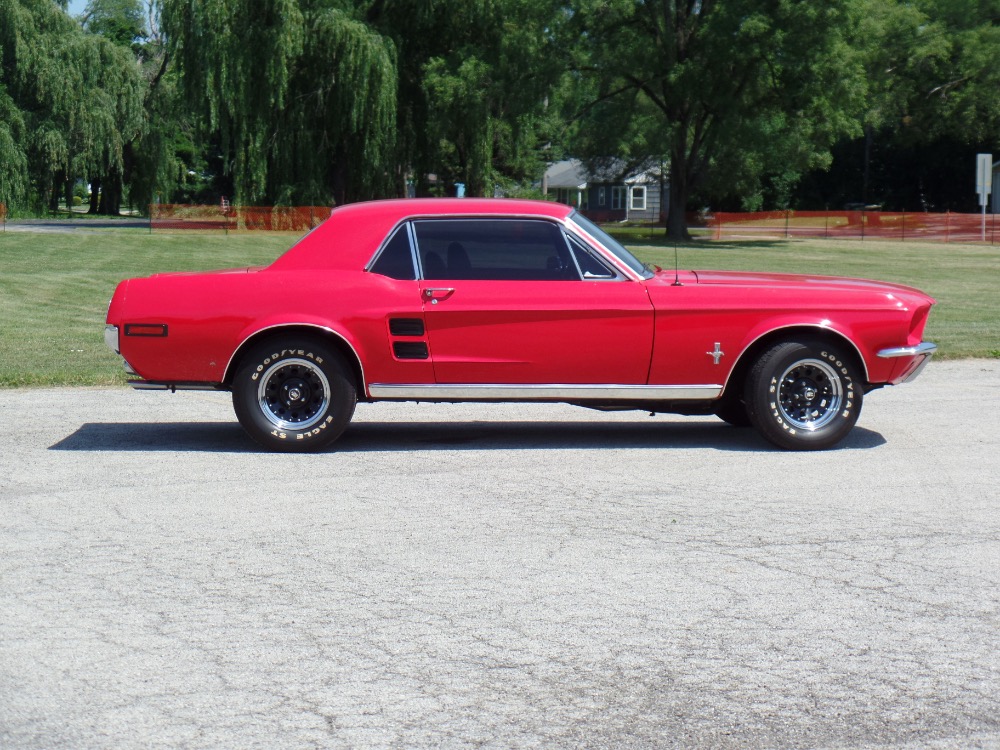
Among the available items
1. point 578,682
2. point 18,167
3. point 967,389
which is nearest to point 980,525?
point 578,682

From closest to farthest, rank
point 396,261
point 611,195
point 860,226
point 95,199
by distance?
point 396,261 < point 860,226 < point 95,199 < point 611,195

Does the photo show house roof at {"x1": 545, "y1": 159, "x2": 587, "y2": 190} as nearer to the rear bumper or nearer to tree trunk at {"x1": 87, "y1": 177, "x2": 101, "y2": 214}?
tree trunk at {"x1": 87, "y1": 177, "x2": 101, "y2": 214}

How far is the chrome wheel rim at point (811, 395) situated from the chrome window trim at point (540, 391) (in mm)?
466

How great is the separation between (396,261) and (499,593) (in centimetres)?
357

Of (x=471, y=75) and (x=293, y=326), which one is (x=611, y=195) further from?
(x=293, y=326)

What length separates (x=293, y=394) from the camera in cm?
833

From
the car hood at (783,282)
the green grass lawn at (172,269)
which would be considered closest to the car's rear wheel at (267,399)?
the car hood at (783,282)

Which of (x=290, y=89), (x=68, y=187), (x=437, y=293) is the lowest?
(x=437, y=293)

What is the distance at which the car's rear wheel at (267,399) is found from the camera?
8.23 metres

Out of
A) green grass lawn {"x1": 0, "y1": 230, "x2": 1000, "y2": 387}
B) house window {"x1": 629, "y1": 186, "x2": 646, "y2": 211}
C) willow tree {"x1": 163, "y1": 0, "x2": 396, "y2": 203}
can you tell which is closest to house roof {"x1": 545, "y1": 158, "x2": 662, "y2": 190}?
house window {"x1": 629, "y1": 186, "x2": 646, "y2": 211}

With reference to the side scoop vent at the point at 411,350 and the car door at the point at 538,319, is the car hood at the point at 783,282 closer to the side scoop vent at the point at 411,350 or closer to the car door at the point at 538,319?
the car door at the point at 538,319

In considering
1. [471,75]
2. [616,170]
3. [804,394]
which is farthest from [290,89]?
[804,394]

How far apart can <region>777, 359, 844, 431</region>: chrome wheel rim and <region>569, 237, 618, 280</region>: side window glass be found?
4.29 feet

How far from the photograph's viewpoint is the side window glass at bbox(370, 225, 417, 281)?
8.38 m
